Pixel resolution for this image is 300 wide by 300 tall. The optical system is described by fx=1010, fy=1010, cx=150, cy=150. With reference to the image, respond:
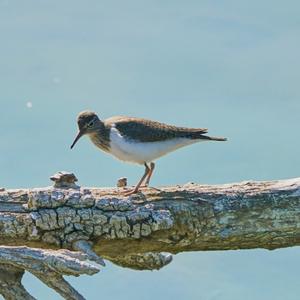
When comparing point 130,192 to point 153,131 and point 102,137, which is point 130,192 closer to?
point 153,131

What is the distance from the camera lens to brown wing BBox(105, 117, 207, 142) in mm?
10656

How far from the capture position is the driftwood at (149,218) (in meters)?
8.38

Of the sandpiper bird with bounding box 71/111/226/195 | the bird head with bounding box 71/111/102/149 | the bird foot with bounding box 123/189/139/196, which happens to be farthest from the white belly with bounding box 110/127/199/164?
the bird foot with bounding box 123/189/139/196

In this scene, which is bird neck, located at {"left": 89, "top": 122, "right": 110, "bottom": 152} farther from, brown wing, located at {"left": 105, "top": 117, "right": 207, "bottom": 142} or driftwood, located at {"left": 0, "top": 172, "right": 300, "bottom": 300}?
driftwood, located at {"left": 0, "top": 172, "right": 300, "bottom": 300}

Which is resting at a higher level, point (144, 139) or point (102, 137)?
point (102, 137)

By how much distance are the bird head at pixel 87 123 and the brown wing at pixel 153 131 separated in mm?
589

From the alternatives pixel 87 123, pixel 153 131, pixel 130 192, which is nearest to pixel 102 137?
pixel 87 123

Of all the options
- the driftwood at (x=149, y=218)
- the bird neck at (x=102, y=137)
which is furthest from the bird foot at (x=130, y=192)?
the bird neck at (x=102, y=137)

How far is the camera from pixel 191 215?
8.48m

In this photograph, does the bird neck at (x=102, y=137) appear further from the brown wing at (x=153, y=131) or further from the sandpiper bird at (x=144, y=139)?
the brown wing at (x=153, y=131)

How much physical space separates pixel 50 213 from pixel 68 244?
0.30 metres

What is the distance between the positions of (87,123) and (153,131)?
1074 millimetres

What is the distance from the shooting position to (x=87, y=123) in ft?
37.6

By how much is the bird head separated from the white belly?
1.33 feet
